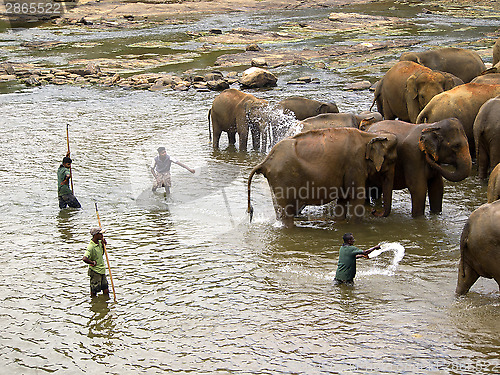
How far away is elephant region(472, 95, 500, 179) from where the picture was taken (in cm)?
1220

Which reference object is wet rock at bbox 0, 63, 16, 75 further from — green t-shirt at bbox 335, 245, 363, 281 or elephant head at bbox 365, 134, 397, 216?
green t-shirt at bbox 335, 245, 363, 281

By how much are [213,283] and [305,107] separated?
308 inches

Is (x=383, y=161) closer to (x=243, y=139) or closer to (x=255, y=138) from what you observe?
(x=243, y=139)

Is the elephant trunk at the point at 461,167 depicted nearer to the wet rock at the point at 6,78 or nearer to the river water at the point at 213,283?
the river water at the point at 213,283

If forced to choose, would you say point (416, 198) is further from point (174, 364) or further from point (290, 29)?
point (290, 29)

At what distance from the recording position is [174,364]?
23.7ft

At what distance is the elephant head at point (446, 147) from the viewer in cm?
1073

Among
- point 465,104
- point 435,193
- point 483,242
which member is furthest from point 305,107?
point 483,242

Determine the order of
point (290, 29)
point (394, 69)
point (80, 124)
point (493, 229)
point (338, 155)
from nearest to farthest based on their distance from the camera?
point (493, 229), point (338, 155), point (394, 69), point (80, 124), point (290, 29)

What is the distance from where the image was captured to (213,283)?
9.13 metres

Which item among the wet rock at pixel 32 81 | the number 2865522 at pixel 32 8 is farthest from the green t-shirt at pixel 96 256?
the number 2865522 at pixel 32 8

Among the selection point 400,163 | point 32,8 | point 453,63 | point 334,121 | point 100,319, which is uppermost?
point 32,8

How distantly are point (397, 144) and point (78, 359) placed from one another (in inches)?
230

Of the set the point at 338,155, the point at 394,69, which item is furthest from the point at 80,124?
the point at 338,155
